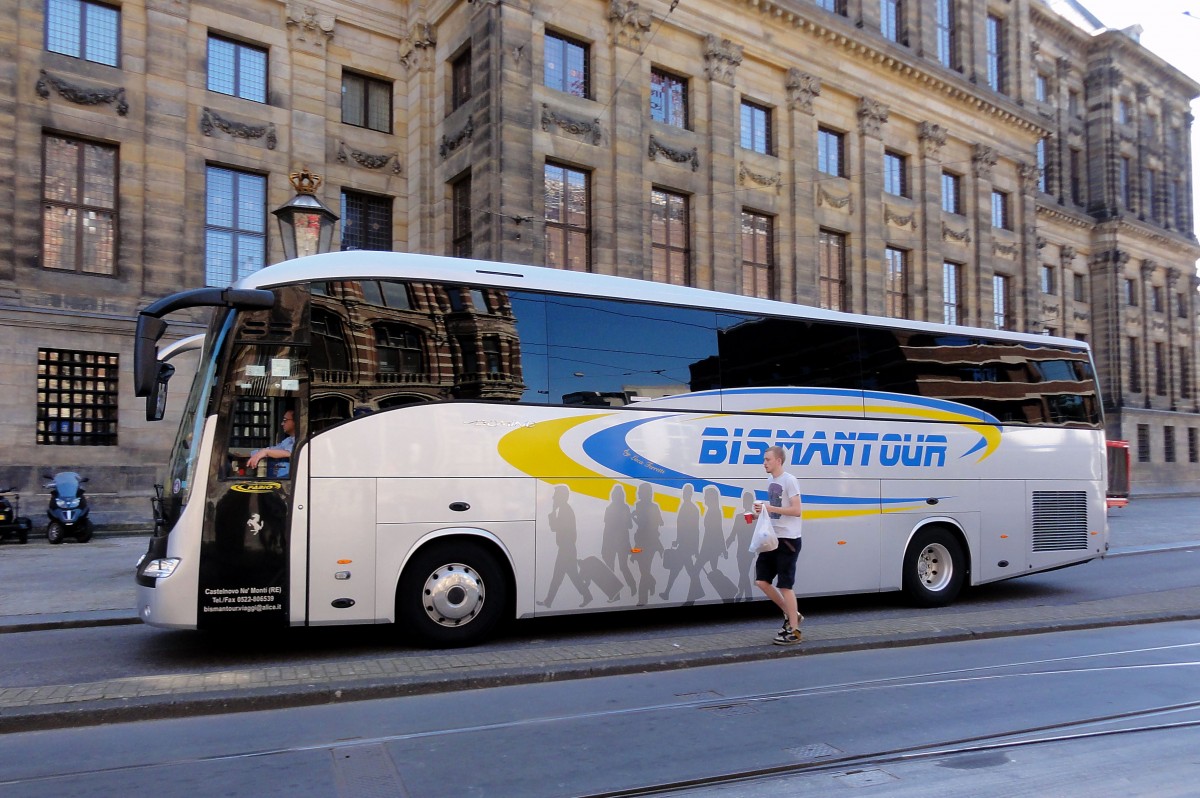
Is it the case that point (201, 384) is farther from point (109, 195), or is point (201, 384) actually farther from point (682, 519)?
point (109, 195)

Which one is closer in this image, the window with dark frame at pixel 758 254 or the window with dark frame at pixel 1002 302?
the window with dark frame at pixel 758 254

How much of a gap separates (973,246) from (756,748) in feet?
109

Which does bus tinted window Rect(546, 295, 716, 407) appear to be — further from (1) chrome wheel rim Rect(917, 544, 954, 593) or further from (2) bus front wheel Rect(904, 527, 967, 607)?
(1) chrome wheel rim Rect(917, 544, 954, 593)

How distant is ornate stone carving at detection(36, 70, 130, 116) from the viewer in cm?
1891

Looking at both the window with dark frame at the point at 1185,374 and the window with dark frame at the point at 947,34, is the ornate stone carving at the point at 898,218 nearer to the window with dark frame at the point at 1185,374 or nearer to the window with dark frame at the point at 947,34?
the window with dark frame at the point at 947,34

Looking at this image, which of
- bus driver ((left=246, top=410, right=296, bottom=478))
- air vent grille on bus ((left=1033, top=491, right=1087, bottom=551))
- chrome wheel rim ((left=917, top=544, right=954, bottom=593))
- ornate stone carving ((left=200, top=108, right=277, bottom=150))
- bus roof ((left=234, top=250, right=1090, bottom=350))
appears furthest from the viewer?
ornate stone carving ((left=200, top=108, right=277, bottom=150))

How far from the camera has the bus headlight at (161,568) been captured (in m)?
7.45

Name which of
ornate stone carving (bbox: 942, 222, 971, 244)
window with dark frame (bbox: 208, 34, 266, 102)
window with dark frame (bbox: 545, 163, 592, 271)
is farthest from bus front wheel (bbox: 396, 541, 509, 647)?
ornate stone carving (bbox: 942, 222, 971, 244)

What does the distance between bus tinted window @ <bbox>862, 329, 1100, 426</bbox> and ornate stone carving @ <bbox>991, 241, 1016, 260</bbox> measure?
2512cm

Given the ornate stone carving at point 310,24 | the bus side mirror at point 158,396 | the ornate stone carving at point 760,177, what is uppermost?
the ornate stone carving at point 310,24

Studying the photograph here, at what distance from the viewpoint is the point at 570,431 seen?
29.5 ft

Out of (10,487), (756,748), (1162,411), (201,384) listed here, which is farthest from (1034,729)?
(1162,411)

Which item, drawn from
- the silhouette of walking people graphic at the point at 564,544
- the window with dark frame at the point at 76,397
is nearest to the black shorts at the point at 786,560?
the silhouette of walking people graphic at the point at 564,544

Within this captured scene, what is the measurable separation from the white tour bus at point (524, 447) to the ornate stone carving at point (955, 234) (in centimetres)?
2392
